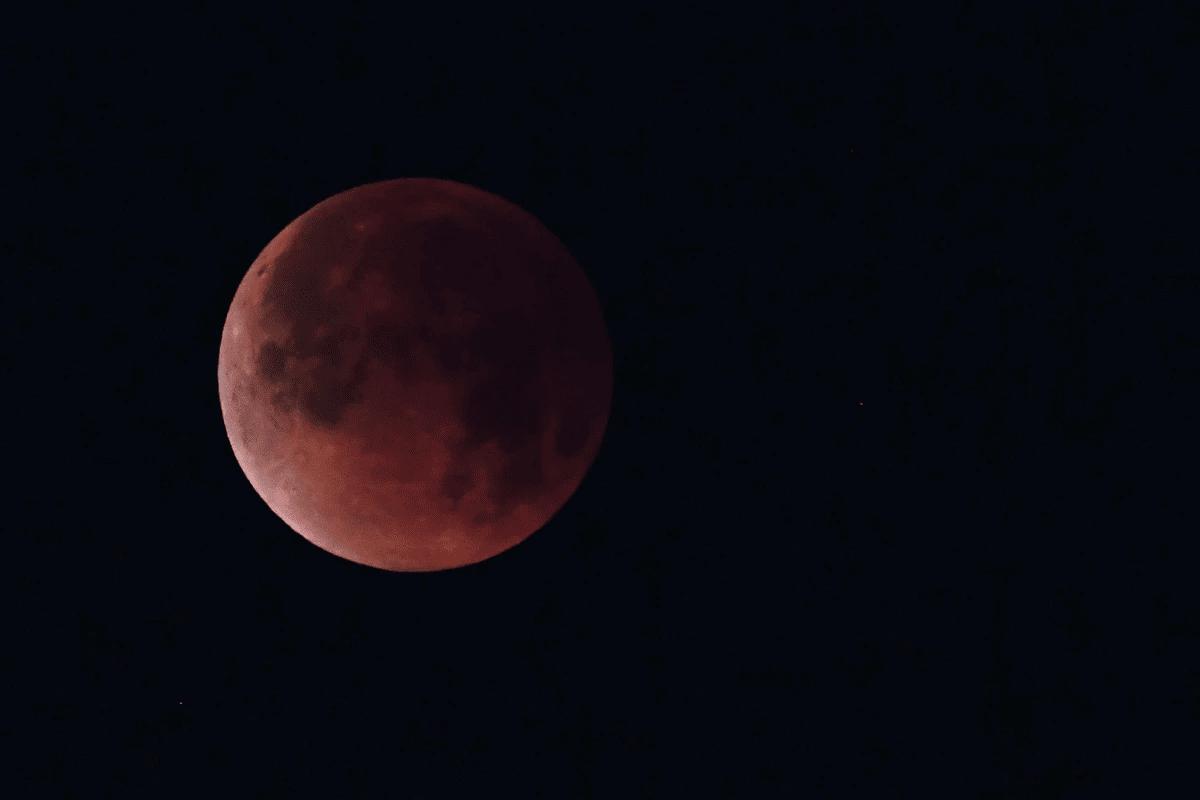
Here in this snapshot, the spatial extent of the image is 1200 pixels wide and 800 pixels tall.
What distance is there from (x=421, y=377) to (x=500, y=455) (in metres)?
0.47

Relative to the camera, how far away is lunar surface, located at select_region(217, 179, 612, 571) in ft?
12.6

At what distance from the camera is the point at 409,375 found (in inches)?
150

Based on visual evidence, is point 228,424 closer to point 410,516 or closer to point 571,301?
point 410,516

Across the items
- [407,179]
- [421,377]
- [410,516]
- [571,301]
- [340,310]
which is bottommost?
[410,516]

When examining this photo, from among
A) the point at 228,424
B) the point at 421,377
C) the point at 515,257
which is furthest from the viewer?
the point at 228,424

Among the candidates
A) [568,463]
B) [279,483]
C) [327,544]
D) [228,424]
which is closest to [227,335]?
[228,424]

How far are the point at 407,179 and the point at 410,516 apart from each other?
1.57 metres

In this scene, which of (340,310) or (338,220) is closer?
(340,310)

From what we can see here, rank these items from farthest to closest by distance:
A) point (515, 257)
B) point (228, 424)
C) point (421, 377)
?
point (228, 424), point (515, 257), point (421, 377)

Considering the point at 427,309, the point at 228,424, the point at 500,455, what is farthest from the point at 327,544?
the point at 427,309

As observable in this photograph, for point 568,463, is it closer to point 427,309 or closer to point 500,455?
point 500,455

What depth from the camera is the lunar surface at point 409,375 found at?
3.83 metres

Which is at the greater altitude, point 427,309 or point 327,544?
point 427,309

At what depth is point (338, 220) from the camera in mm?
4129
